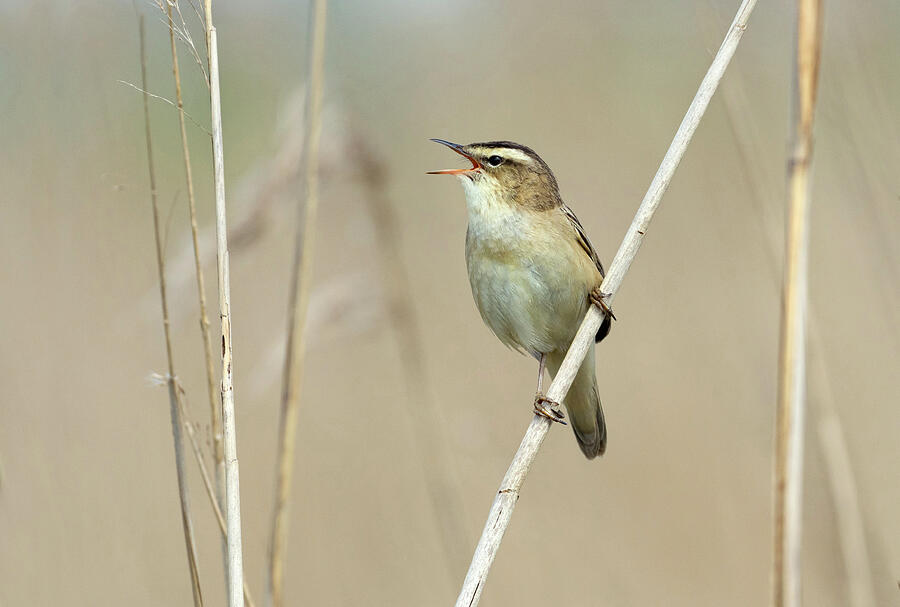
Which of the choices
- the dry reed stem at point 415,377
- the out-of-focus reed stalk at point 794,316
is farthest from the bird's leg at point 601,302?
the out-of-focus reed stalk at point 794,316

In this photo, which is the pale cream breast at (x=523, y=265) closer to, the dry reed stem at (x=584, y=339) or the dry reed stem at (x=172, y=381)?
the dry reed stem at (x=584, y=339)

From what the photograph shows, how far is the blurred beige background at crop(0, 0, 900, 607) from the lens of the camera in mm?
2461

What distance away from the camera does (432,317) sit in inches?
207

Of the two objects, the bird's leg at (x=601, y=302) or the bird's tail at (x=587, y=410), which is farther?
the bird's tail at (x=587, y=410)

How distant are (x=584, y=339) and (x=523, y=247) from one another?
2.11ft

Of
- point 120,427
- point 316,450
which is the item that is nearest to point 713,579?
point 316,450

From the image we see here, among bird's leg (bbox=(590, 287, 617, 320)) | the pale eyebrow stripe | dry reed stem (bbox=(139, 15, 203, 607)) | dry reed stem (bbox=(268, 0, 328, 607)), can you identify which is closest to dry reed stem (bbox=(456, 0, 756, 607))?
bird's leg (bbox=(590, 287, 617, 320))

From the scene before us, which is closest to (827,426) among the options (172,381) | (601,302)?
(601,302)

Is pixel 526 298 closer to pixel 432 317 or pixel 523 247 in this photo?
pixel 523 247

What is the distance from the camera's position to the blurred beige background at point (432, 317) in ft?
8.07

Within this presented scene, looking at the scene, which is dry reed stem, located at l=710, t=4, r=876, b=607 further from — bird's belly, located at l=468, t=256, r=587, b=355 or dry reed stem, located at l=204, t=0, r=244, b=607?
dry reed stem, located at l=204, t=0, r=244, b=607

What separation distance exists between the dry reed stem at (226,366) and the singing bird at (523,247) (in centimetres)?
110

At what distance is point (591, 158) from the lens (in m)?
6.83

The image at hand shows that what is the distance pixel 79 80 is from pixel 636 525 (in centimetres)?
312
